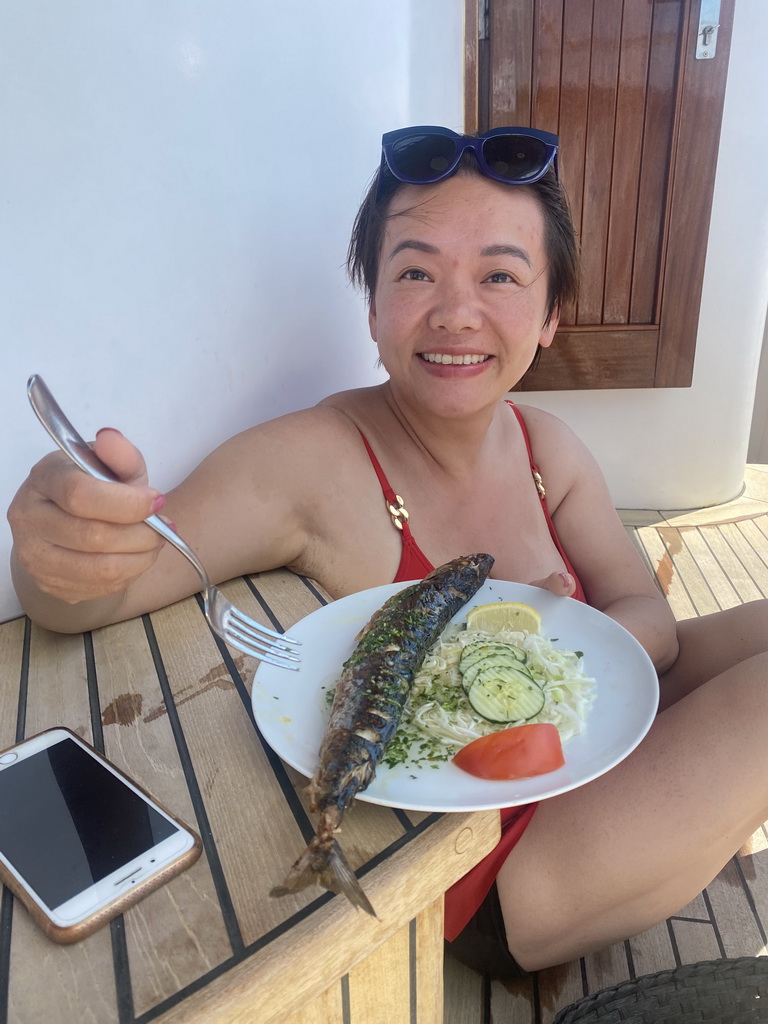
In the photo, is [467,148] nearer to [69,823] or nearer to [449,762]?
[449,762]

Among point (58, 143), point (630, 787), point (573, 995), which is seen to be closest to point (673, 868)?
point (630, 787)

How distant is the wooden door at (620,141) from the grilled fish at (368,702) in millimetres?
3208

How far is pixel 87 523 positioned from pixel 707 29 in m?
4.41

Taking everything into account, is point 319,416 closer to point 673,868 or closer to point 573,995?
point 673,868

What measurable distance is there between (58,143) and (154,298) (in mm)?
411

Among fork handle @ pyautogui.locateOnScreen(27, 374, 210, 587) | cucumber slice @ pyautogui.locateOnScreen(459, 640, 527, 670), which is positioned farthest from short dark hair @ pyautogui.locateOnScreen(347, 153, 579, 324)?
fork handle @ pyautogui.locateOnScreen(27, 374, 210, 587)

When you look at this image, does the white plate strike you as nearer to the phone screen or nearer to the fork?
the fork

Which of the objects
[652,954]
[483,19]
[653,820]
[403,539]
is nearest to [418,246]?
[403,539]

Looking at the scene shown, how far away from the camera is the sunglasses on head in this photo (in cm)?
178

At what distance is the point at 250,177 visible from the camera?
2088 millimetres

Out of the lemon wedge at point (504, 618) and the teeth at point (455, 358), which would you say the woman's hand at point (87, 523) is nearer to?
the lemon wedge at point (504, 618)

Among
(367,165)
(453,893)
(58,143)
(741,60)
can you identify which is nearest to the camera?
(453,893)

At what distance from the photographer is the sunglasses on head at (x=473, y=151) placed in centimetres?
178

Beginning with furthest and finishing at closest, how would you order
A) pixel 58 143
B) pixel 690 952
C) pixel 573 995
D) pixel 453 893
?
pixel 690 952 < pixel 573 995 < pixel 58 143 < pixel 453 893
